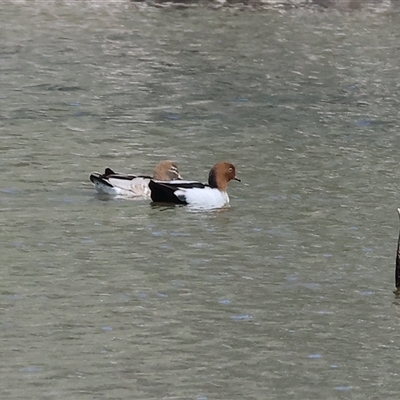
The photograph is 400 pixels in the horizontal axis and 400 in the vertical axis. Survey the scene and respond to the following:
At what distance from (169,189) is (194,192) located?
0.34m

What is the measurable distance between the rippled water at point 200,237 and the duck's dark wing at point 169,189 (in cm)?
19

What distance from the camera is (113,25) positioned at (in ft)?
A: 127

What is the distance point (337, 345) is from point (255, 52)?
23.2m

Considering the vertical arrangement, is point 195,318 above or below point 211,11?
below

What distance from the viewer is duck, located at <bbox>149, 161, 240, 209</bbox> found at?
15141mm

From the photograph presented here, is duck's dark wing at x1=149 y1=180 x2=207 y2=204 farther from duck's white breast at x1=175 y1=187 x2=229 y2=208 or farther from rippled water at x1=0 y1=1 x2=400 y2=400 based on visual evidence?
rippled water at x1=0 y1=1 x2=400 y2=400

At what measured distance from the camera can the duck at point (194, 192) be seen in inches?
596

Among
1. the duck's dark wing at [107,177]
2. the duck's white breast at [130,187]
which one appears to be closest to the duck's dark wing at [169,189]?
the duck's white breast at [130,187]

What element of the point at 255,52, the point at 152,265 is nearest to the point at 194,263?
the point at 152,265

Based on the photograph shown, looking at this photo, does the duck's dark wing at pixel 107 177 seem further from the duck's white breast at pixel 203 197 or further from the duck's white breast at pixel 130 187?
the duck's white breast at pixel 203 197

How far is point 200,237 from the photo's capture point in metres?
13.6

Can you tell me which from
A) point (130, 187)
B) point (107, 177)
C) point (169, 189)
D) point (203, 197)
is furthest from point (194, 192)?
point (107, 177)

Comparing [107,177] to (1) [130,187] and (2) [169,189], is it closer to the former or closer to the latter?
(1) [130,187]

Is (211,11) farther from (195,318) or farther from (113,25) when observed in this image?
(195,318)
